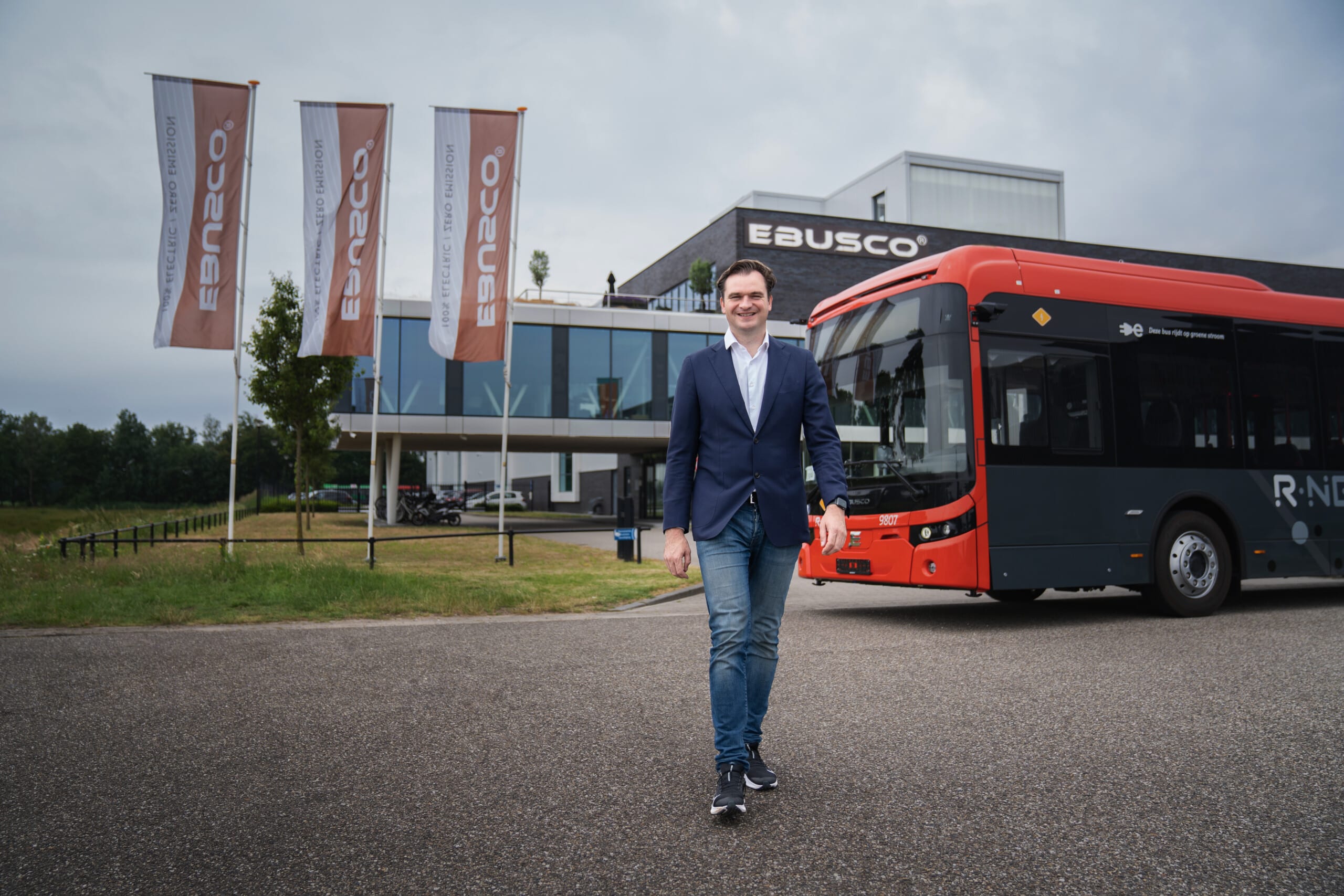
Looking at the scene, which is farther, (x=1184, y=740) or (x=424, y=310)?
(x=424, y=310)

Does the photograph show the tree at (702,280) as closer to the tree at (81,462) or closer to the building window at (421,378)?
the building window at (421,378)

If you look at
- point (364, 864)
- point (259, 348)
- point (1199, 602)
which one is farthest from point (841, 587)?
point (259, 348)

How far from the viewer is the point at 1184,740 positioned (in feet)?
13.9

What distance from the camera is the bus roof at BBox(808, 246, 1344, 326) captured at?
8195mm

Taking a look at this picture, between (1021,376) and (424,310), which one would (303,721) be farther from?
(424,310)

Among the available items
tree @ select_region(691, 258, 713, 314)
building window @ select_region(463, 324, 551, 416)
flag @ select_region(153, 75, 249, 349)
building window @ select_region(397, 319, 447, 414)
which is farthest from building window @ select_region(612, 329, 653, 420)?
flag @ select_region(153, 75, 249, 349)

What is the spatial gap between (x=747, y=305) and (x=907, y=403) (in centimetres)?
495

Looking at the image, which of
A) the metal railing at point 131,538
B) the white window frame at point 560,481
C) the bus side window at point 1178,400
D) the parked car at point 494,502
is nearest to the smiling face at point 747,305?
the bus side window at point 1178,400

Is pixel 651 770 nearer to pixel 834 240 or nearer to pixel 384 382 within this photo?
pixel 384 382

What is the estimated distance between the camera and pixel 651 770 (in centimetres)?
378

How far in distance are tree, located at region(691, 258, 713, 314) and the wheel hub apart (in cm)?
2948

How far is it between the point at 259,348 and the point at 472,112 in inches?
331

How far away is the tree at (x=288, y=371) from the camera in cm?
1981

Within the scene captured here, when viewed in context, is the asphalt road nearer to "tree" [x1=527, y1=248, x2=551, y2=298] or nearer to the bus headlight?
the bus headlight
